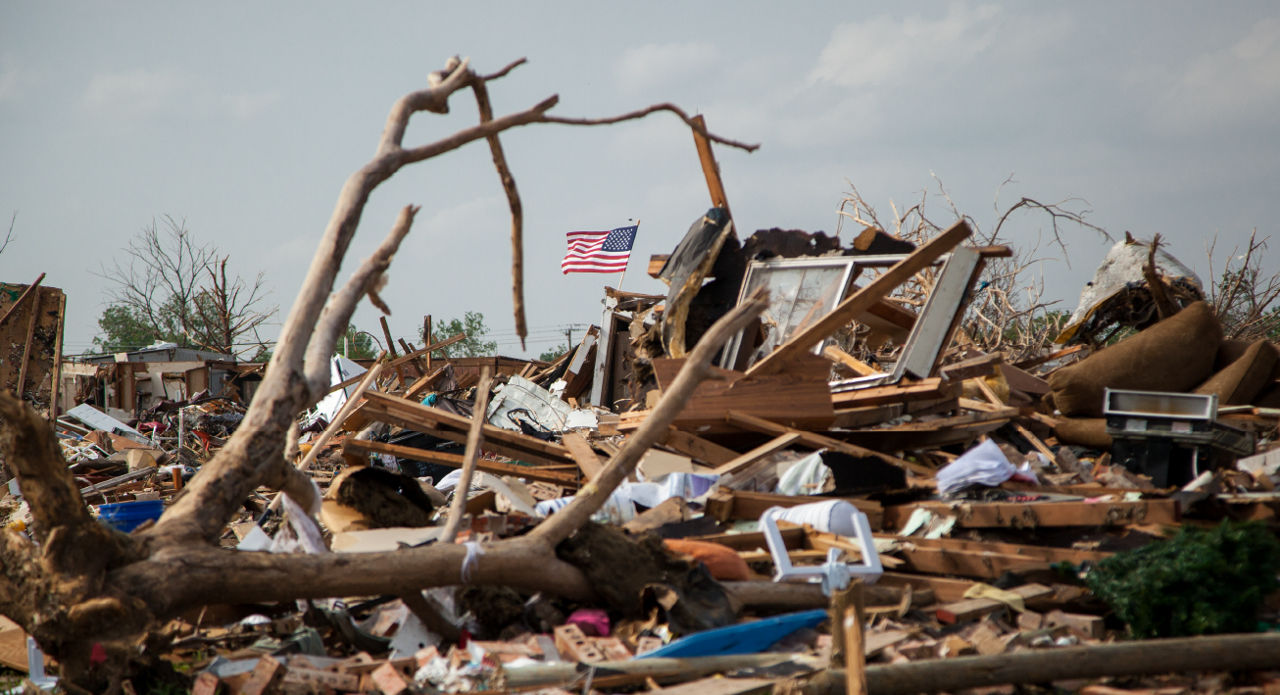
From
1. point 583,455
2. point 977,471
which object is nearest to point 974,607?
point 977,471

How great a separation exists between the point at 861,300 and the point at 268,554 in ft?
14.5

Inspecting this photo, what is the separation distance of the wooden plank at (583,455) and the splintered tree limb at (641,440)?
2.46m

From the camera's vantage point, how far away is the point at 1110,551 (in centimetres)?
468

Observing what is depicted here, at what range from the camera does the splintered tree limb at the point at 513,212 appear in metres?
4.33

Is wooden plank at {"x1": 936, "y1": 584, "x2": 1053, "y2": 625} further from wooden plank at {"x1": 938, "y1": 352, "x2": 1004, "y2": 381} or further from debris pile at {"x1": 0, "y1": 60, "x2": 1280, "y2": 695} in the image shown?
wooden plank at {"x1": 938, "y1": 352, "x2": 1004, "y2": 381}

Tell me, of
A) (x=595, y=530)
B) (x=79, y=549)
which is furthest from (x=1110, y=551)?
(x=79, y=549)

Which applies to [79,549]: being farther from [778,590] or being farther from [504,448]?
[504,448]

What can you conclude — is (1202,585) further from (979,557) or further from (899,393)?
(899,393)

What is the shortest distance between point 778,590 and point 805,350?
2990mm

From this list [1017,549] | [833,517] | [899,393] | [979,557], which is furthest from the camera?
[899,393]

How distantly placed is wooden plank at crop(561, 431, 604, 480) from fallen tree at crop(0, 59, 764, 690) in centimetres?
243

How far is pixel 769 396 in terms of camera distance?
6.79 metres

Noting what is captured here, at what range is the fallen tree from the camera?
3104 mm

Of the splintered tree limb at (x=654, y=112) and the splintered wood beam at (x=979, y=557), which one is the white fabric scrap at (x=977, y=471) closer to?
the splintered wood beam at (x=979, y=557)
